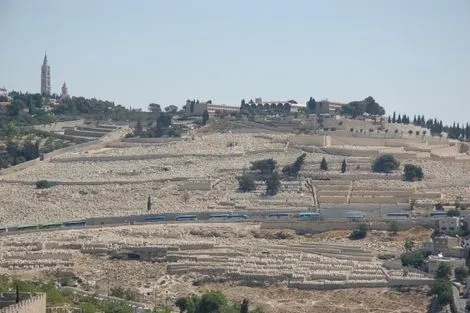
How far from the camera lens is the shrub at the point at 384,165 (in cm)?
5725

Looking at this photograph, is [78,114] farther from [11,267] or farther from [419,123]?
[11,267]

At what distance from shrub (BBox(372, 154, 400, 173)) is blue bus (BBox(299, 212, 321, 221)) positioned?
839 cm

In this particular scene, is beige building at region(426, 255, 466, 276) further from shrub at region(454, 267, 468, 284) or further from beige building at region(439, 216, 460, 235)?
beige building at region(439, 216, 460, 235)

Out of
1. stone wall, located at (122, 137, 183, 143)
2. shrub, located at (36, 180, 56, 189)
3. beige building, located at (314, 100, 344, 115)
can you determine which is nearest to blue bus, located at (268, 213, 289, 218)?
shrub, located at (36, 180, 56, 189)

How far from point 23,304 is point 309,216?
26.3 m

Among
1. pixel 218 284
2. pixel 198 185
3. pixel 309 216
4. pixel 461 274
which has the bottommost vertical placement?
pixel 218 284

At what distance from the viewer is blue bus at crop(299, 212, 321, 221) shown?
4844 cm

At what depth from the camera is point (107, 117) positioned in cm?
8188

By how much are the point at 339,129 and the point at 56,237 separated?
27.0m

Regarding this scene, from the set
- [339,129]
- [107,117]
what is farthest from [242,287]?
[107,117]

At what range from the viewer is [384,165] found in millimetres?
57344

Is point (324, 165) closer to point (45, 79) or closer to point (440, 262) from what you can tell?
point (440, 262)

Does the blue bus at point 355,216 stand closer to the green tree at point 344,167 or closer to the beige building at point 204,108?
the green tree at point 344,167

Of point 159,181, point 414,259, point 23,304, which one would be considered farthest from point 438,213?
point 23,304
